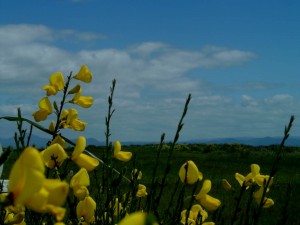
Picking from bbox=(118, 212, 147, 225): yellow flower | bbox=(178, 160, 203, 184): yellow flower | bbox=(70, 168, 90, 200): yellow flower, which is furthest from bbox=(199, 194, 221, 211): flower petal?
bbox=(118, 212, 147, 225): yellow flower

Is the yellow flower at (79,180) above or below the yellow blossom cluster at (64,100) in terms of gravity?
below

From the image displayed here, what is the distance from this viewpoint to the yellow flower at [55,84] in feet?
7.96

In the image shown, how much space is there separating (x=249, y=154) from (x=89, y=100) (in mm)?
16619

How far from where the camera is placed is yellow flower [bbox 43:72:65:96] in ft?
7.96

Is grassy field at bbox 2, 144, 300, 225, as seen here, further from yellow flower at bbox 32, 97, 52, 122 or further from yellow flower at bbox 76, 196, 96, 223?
yellow flower at bbox 76, 196, 96, 223

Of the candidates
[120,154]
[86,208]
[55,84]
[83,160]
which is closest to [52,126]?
[55,84]

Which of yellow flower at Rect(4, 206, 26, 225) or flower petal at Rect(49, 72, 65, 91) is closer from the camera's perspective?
yellow flower at Rect(4, 206, 26, 225)

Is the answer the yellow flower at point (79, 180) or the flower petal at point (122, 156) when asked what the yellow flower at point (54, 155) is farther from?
the flower petal at point (122, 156)

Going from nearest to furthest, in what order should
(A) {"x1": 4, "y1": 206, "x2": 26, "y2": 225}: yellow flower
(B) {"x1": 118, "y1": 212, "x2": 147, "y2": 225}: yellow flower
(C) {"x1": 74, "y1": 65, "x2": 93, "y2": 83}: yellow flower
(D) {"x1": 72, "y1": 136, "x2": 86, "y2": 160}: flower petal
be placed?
(B) {"x1": 118, "y1": 212, "x2": 147, "y2": 225}: yellow flower < (D) {"x1": 72, "y1": 136, "x2": 86, "y2": 160}: flower petal < (A) {"x1": 4, "y1": 206, "x2": 26, "y2": 225}: yellow flower < (C) {"x1": 74, "y1": 65, "x2": 93, "y2": 83}: yellow flower

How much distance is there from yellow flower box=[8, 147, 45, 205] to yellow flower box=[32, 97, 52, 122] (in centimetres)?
163

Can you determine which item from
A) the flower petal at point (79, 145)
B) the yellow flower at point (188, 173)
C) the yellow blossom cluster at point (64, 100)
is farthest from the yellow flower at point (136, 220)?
the yellow blossom cluster at point (64, 100)

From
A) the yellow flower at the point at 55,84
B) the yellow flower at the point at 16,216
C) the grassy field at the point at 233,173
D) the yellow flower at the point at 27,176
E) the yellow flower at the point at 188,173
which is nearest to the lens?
the yellow flower at the point at 27,176

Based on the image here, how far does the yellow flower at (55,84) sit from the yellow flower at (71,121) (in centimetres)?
13

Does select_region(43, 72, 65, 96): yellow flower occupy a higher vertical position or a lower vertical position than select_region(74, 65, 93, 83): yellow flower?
lower
